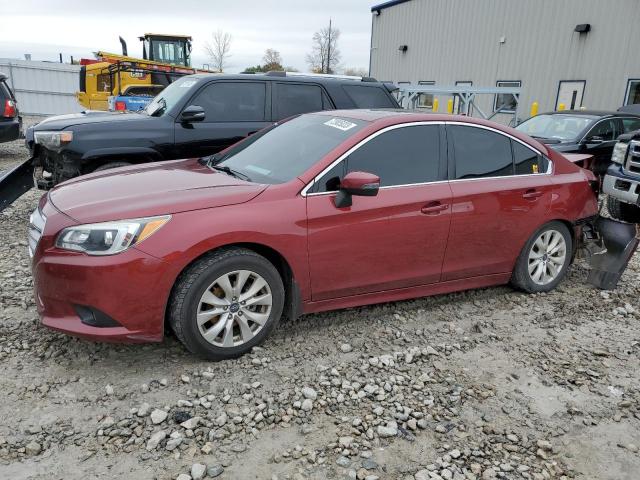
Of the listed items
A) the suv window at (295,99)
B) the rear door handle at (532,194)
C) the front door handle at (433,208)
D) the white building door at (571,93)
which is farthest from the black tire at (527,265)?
the white building door at (571,93)

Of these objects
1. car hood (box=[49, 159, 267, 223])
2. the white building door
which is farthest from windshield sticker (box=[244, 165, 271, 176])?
the white building door

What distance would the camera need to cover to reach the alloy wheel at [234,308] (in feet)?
10.8

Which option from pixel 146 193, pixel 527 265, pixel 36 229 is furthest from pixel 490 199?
pixel 36 229

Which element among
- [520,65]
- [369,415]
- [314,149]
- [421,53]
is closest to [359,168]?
[314,149]

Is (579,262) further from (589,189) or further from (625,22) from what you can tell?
(625,22)

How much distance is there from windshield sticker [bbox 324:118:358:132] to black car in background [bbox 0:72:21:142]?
27.9ft

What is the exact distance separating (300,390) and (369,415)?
458mm

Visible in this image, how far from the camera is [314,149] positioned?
3.86m

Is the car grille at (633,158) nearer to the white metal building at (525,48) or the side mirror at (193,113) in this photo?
the side mirror at (193,113)

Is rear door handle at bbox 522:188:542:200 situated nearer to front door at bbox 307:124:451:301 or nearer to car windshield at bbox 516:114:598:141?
front door at bbox 307:124:451:301

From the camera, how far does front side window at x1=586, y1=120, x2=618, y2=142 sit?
30.9 feet

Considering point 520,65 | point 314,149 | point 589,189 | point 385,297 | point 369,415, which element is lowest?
point 369,415

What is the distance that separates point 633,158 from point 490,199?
238 centimetres

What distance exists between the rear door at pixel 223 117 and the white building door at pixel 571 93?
13416mm
